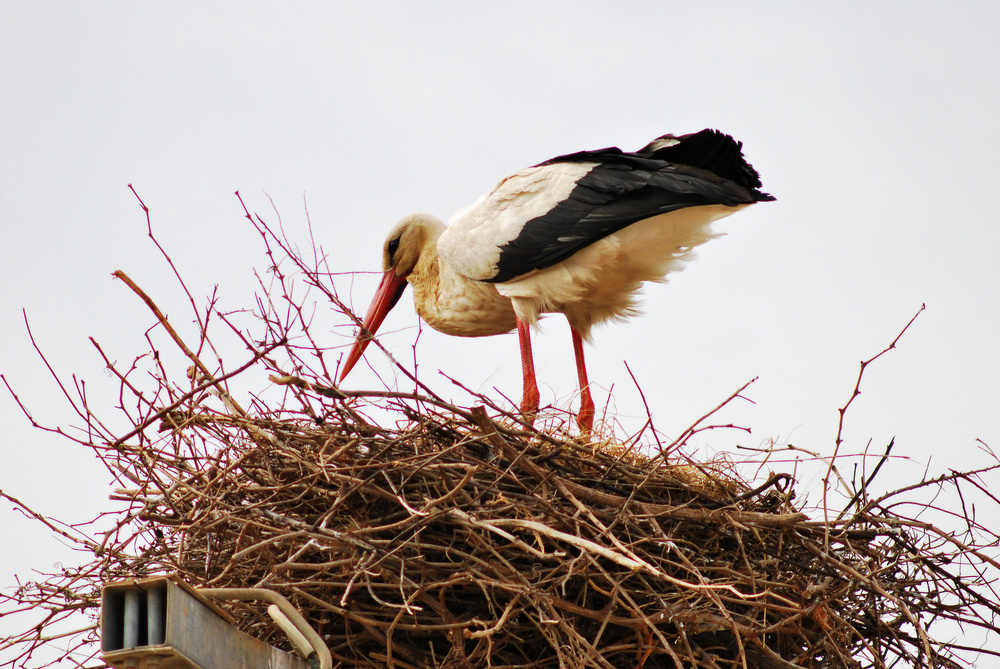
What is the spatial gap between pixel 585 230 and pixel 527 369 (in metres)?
0.69

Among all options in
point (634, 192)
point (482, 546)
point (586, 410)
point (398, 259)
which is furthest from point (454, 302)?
point (482, 546)

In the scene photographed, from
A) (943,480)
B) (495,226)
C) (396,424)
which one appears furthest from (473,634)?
(495,226)

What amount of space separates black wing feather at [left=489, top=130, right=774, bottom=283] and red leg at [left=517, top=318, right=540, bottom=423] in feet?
1.01

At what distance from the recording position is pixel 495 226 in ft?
14.2

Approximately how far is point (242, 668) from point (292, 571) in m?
0.51

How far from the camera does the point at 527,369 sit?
178 inches

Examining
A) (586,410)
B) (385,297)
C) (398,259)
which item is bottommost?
(586,410)

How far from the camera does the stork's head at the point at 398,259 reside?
516cm

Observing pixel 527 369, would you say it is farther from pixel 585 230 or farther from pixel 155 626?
pixel 155 626

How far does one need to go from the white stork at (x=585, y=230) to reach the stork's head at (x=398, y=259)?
1.49 feet

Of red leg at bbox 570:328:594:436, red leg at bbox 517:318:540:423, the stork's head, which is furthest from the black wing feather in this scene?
the stork's head

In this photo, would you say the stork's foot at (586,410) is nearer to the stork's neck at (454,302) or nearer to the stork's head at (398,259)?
the stork's neck at (454,302)

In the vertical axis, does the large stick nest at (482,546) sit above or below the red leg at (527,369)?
below

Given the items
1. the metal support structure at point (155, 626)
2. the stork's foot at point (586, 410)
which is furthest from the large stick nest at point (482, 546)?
the stork's foot at point (586, 410)
